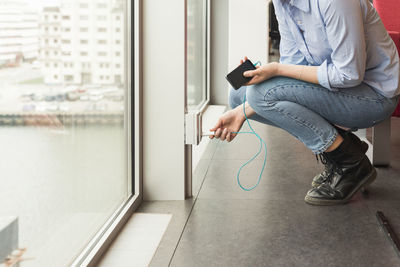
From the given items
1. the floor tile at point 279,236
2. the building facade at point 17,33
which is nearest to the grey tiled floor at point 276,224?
the floor tile at point 279,236

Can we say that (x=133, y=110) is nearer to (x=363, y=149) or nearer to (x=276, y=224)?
(x=276, y=224)

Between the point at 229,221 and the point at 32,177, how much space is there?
2.51 feet

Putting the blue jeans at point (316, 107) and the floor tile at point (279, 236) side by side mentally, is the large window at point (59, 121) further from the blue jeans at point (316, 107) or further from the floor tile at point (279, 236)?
the blue jeans at point (316, 107)

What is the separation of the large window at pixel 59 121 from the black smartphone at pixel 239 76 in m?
0.34

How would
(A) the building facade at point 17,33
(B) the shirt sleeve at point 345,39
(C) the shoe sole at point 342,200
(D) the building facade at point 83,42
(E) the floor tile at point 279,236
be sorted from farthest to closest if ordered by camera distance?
1. (C) the shoe sole at point 342,200
2. (B) the shirt sleeve at point 345,39
3. (E) the floor tile at point 279,236
4. (D) the building facade at point 83,42
5. (A) the building facade at point 17,33

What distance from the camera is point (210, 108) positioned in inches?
169

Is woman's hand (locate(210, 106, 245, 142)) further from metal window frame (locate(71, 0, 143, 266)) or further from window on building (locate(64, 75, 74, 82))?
window on building (locate(64, 75, 74, 82))

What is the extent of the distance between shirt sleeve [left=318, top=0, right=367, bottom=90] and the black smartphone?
0.27 meters

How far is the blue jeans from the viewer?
5.47ft

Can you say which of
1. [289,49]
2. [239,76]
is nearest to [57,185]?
[239,76]

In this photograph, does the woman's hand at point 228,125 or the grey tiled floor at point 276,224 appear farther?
the woman's hand at point 228,125

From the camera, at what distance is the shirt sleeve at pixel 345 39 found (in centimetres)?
149

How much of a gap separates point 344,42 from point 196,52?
2478 millimetres

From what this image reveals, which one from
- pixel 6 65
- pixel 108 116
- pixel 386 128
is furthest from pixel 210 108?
pixel 6 65
